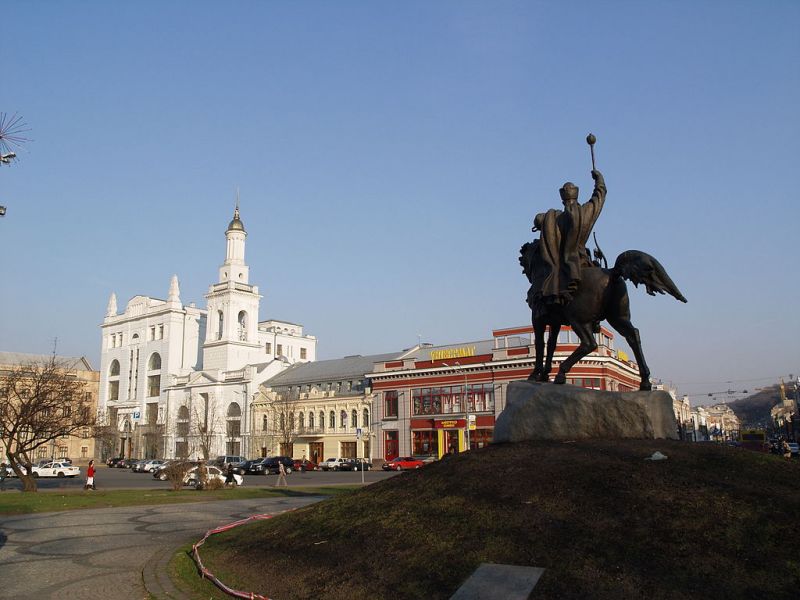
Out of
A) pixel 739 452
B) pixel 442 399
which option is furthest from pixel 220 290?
pixel 739 452

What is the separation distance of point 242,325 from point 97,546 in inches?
3096

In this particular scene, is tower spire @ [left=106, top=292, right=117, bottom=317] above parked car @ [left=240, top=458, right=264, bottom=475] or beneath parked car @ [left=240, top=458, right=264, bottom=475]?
above

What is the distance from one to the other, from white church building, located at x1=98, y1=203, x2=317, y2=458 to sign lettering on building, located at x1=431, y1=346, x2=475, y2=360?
2633 cm

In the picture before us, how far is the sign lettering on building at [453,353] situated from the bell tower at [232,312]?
106 feet

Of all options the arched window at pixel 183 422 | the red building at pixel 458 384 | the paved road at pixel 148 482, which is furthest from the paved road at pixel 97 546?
the arched window at pixel 183 422

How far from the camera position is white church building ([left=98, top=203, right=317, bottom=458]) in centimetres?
8412

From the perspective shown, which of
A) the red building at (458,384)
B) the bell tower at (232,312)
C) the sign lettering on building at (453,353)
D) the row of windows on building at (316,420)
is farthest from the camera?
the bell tower at (232,312)

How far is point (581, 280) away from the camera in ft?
45.3

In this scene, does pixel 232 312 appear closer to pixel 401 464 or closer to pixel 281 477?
pixel 401 464

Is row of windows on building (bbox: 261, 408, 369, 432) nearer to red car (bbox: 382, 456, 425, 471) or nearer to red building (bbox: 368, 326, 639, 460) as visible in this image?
red building (bbox: 368, 326, 639, 460)

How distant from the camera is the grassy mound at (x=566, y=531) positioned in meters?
7.31

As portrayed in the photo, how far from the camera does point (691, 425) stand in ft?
474

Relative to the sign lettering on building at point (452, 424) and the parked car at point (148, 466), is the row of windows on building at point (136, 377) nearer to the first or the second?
the parked car at point (148, 466)

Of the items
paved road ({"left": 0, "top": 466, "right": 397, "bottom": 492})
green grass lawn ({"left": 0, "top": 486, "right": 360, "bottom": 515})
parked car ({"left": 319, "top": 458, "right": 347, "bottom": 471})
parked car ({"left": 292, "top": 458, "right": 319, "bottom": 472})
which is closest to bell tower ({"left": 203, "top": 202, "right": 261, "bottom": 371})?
parked car ({"left": 292, "top": 458, "right": 319, "bottom": 472})
